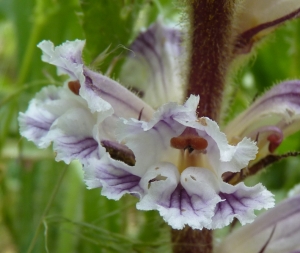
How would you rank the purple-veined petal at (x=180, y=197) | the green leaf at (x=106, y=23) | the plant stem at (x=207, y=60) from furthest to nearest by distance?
1. the green leaf at (x=106, y=23)
2. the plant stem at (x=207, y=60)
3. the purple-veined petal at (x=180, y=197)

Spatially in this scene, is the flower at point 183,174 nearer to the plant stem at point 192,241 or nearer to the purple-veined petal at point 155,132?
the purple-veined petal at point 155,132

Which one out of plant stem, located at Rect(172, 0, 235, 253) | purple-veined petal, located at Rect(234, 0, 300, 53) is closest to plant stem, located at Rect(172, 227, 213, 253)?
plant stem, located at Rect(172, 0, 235, 253)

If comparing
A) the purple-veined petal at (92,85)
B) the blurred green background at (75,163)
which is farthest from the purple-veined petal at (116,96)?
the blurred green background at (75,163)

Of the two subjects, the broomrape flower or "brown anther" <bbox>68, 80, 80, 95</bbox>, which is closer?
the broomrape flower

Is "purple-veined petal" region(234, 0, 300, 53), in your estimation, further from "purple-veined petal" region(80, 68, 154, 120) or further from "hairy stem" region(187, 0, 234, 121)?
"purple-veined petal" region(80, 68, 154, 120)

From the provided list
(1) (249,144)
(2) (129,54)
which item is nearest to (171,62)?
(2) (129,54)

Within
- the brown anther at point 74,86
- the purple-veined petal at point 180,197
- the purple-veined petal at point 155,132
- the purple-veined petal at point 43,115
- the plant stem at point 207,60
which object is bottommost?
the purple-veined petal at point 180,197

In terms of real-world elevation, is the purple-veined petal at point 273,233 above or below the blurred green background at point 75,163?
below
